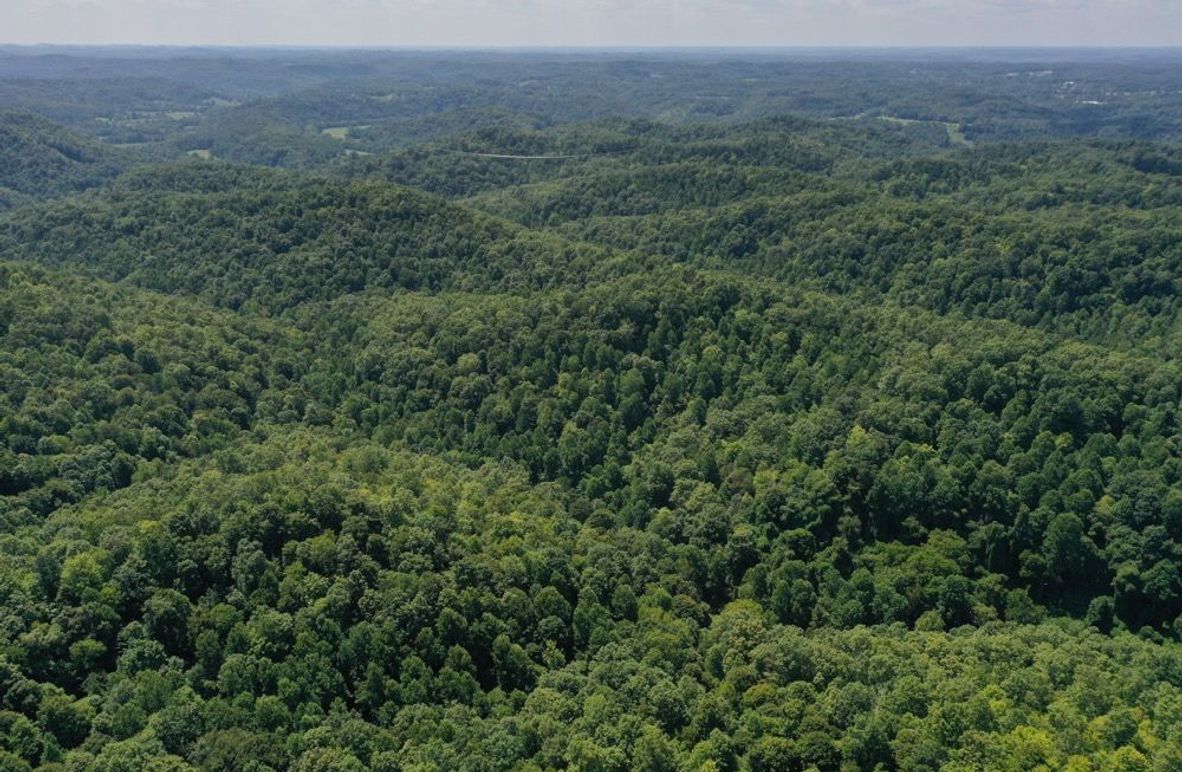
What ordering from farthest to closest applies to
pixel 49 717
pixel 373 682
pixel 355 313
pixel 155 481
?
pixel 355 313
pixel 155 481
pixel 373 682
pixel 49 717

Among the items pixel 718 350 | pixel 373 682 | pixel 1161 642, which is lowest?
pixel 1161 642

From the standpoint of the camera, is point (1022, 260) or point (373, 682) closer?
point (373, 682)

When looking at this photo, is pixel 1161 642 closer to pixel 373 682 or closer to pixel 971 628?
pixel 971 628

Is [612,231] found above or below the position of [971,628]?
above

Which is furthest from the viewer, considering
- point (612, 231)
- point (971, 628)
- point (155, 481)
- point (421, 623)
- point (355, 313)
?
point (612, 231)

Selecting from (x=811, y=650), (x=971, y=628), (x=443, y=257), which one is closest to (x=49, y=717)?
(x=811, y=650)

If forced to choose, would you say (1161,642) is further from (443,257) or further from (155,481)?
(443,257)
